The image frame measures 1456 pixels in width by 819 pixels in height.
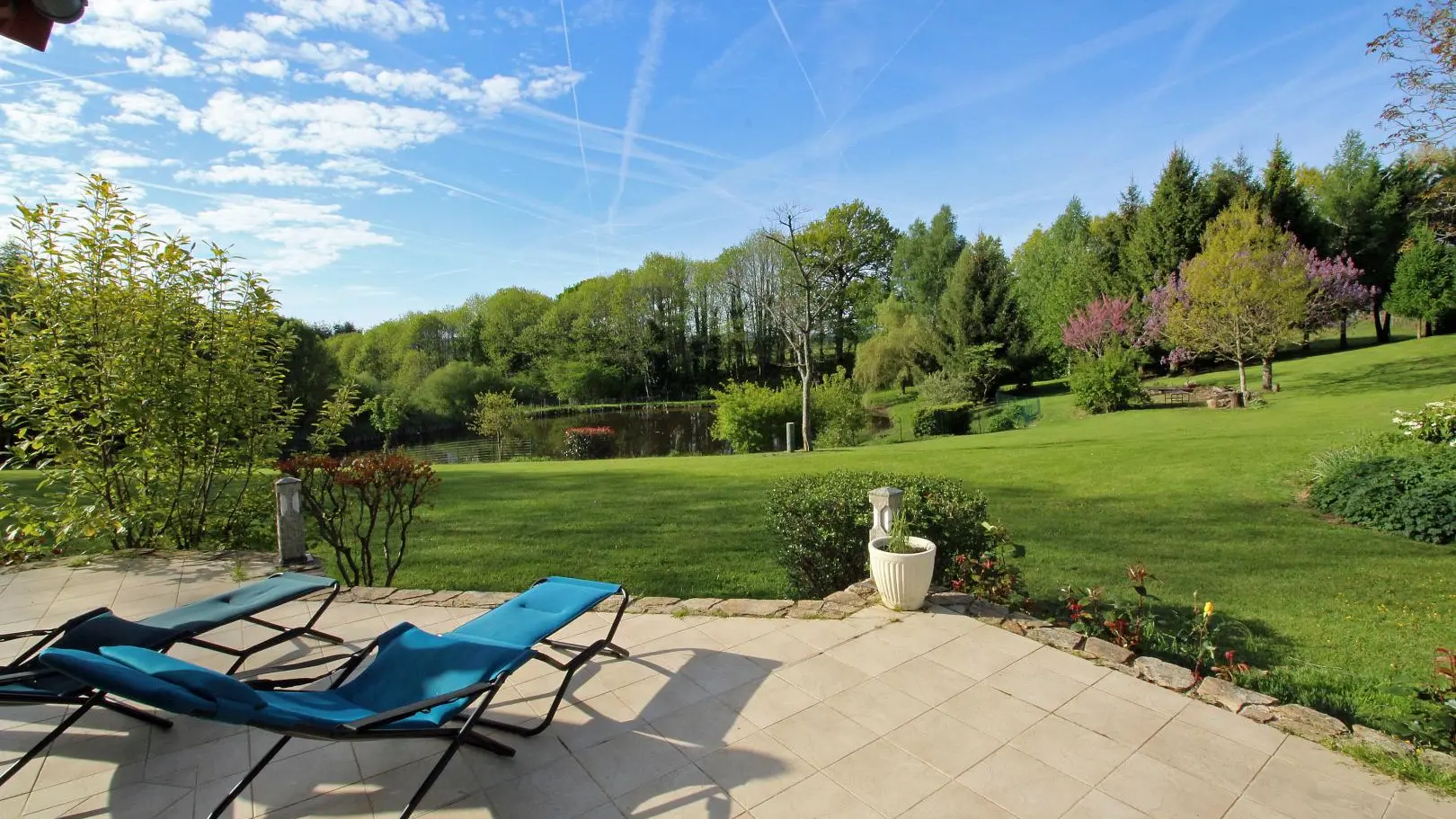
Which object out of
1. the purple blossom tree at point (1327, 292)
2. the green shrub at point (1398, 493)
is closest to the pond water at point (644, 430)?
the green shrub at point (1398, 493)

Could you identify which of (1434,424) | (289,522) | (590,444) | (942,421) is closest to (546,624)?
(289,522)

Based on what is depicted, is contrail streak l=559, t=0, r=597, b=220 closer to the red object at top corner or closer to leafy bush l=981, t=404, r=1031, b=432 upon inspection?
the red object at top corner

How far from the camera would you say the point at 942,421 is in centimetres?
2159

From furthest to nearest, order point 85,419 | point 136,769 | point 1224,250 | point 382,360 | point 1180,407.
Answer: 1. point 382,360
2. point 1224,250
3. point 1180,407
4. point 85,419
5. point 136,769

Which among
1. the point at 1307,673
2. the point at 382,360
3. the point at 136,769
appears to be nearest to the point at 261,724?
the point at 136,769

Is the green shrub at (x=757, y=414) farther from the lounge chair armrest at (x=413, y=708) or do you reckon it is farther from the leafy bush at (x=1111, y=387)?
the lounge chair armrest at (x=413, y=708)

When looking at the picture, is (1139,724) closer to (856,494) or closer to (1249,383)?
(856,494)

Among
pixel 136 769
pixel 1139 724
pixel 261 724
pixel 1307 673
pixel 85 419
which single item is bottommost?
pixel 1307 673

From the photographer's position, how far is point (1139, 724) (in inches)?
91.7

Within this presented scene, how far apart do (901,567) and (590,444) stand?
23.1m

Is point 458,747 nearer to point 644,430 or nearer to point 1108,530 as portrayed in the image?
point 1108,530

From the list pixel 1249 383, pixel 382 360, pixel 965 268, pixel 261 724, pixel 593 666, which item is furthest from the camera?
pixel 382 360

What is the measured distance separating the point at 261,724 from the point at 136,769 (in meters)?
1.08

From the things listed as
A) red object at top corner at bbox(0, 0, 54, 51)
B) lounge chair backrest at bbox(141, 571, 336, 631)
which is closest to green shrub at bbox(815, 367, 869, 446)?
lounge chair backrest at bbox(141, 571, 336, 631)
